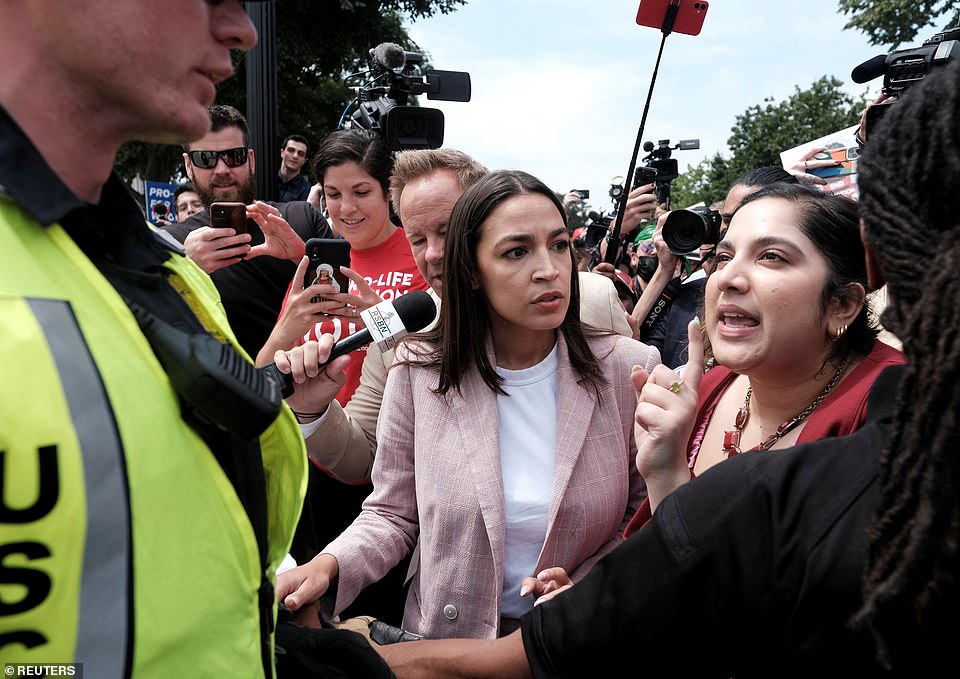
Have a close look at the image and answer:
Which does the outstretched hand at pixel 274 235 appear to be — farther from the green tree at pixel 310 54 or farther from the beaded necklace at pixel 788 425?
the green tree at pixel 310 54

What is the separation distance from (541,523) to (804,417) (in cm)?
74

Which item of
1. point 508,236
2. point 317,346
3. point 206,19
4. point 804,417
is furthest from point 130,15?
point 804,417

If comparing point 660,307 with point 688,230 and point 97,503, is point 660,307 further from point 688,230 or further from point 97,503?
point 97,503

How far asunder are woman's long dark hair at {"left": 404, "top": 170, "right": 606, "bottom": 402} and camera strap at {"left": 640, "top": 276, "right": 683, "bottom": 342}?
1892 mm

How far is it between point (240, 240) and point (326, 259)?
0.67 m

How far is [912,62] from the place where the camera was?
2.76 metres

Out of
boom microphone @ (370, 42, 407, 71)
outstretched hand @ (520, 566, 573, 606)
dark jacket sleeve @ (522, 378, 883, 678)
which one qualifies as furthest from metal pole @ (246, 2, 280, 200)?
dark jacket sleeve @ (522, 378, 883, 678)

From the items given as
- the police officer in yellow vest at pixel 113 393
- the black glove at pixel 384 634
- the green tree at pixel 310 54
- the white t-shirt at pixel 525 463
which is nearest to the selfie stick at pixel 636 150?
the white t-shirt at pixel 525 463

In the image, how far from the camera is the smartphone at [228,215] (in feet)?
10.2

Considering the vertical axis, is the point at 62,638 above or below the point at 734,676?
above

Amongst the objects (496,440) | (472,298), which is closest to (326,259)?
(472,298)

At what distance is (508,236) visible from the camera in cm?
235

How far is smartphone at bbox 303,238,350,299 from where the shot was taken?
253 centimetres

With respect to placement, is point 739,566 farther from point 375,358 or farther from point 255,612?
point 375,358
